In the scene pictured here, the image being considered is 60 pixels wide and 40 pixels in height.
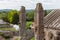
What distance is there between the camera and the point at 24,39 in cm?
1627

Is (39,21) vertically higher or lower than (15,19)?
higher

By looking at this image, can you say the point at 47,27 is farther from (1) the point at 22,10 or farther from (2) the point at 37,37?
(2) the point at 37,37

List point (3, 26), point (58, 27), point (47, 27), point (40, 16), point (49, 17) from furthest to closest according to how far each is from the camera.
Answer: point (3, 26) < point (49, 17) < point (47, 27) < point (58, 27) < point (40, 16)

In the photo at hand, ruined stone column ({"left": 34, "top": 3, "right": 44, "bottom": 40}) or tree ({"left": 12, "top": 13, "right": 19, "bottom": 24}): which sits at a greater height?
ruined stone column ({"left": 34, "top": 3, "right": 44, "bottom": 40})

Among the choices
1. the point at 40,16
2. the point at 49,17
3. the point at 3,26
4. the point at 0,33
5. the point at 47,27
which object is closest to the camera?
the point at 40,16

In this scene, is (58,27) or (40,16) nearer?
(40,16)

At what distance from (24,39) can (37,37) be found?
474cm

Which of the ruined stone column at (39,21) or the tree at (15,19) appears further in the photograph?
the tree at (15,19)

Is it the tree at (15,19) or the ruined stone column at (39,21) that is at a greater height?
the ruined stone column at (39,21)

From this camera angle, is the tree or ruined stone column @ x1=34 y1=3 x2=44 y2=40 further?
the tree

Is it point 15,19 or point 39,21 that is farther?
point 15,19

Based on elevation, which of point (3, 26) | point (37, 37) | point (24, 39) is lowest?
point (3, 26)

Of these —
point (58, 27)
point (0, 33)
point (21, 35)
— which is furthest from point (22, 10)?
point (0, 33)

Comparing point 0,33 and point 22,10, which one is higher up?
point 22,10
